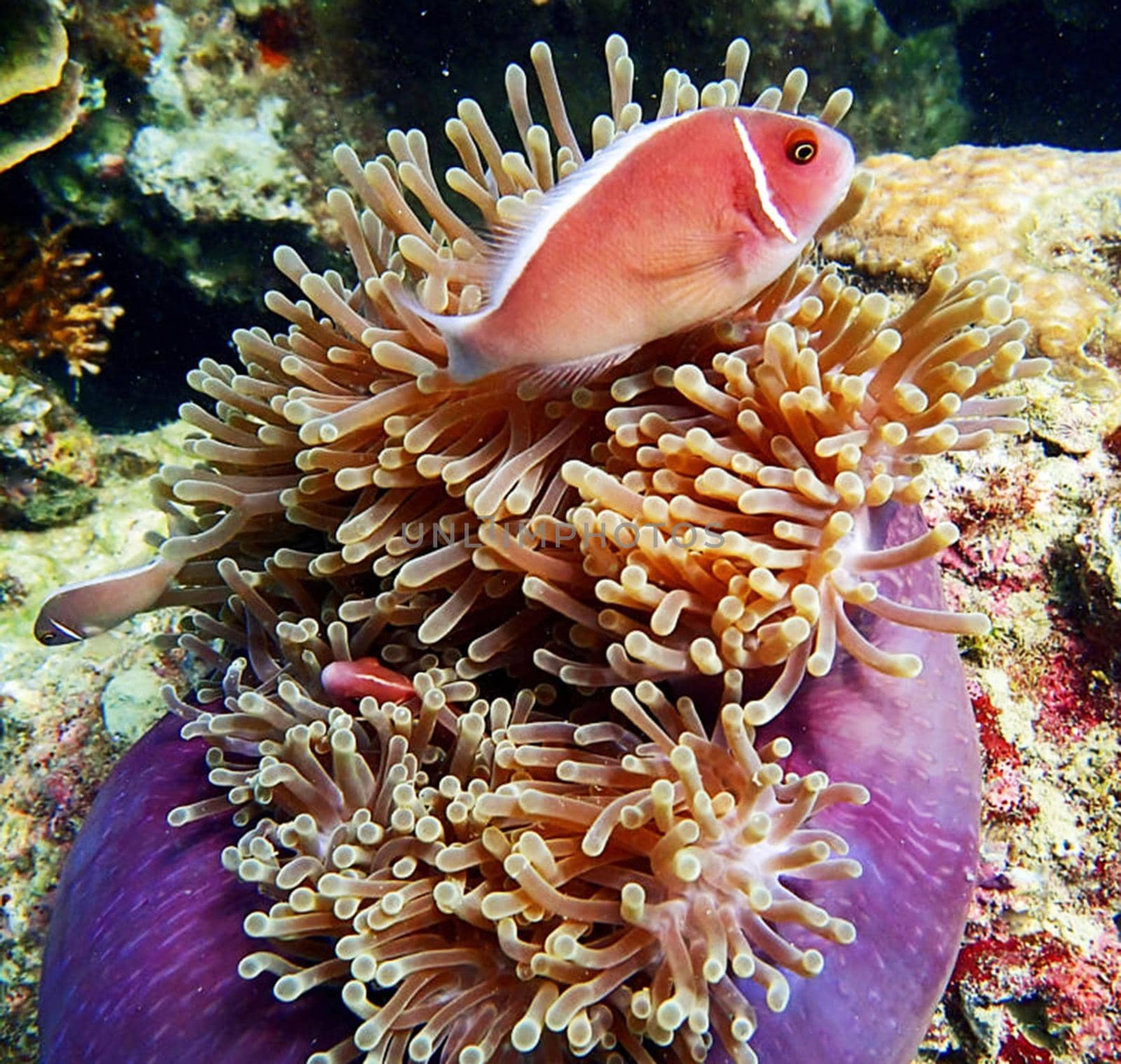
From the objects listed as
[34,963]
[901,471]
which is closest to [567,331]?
[901,471]

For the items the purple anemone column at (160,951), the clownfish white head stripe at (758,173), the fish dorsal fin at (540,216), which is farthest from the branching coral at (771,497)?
the purple anemone column at (160,951)

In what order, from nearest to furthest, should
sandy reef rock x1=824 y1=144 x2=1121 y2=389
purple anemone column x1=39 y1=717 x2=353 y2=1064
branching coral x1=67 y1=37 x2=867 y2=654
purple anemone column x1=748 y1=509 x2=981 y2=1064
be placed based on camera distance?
purple anemone column x1=748 y1=509 x2=981 y2=1064 < purple anemone column x1=39 y1=717 x2=353 y2=1064 < branching coral x1=67 y1=37 x2=867 y2=654 < sandy reef rock x1=824 y1=144 x2=1121 y2=389

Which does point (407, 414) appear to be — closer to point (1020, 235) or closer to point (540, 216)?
point (540, 216)

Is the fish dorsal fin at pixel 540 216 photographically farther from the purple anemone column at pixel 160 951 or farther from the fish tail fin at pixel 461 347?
the purple anemone column at pixel 160 951

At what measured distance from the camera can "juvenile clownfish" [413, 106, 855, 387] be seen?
5.20 feet

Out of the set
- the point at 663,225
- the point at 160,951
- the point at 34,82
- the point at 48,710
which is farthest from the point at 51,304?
the point at 663,225

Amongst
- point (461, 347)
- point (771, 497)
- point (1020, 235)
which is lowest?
point (1020, 235)

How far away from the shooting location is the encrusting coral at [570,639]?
5.20 feet

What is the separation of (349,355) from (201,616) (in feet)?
2.73

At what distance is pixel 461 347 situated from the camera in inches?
65.1

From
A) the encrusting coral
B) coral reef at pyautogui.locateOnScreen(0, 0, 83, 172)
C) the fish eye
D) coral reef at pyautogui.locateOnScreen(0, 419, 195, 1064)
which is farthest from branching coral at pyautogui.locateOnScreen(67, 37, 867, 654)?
coral reef at pyautogui.locateOnScreen(0, 0, 83, 172)

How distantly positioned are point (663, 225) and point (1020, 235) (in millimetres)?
2024

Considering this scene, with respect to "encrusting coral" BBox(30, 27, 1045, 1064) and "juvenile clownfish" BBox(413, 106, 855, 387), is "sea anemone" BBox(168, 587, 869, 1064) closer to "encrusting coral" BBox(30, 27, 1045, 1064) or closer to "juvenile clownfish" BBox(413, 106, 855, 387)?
"encrusting coral" BBox(30, 27, 1045, 1064)

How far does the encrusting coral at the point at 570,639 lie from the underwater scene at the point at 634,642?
0.03 feet
